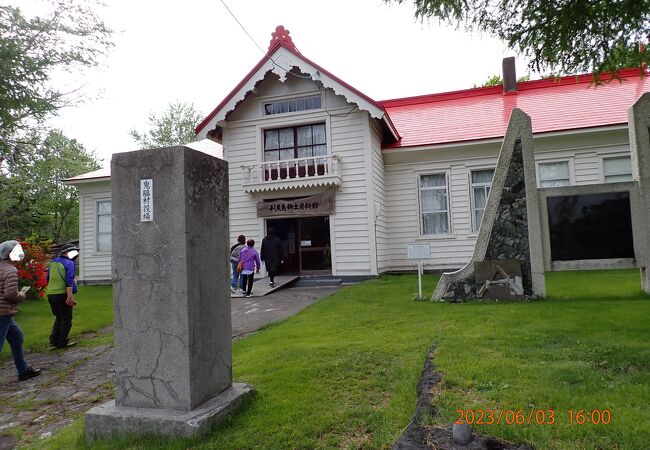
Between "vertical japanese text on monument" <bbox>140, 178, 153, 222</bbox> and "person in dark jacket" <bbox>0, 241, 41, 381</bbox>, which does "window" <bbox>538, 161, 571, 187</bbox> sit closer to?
"vertical japanese text on monument" <bbox>140, 178, 153, 222</bbox>

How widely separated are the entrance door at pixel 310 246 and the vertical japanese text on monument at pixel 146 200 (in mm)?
11946

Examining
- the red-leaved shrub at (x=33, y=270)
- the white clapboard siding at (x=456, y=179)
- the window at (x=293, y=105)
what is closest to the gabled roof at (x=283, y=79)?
the window at (x=293, y=105)

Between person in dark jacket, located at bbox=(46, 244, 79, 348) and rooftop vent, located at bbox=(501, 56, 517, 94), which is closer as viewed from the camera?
person in dark jacket, located at bbox=(46, 244, 79, 348)

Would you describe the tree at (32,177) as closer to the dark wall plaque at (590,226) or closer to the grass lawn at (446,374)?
the grass lawn at (446,374)

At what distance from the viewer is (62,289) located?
811cm

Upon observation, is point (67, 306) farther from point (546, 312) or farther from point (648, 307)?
point (648, 307)

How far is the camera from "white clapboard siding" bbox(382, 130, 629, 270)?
14.6 meters

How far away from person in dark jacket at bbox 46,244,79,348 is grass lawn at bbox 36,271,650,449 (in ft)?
11.7

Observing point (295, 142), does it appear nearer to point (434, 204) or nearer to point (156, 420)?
point (434, 204)

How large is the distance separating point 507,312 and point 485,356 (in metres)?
2.94

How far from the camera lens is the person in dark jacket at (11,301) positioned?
6.31 meters

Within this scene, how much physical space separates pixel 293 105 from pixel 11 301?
11.4 m

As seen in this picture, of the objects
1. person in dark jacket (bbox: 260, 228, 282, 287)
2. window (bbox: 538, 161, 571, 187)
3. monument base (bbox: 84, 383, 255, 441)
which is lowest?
monument base (bbox: 84, 383, 255, 441)

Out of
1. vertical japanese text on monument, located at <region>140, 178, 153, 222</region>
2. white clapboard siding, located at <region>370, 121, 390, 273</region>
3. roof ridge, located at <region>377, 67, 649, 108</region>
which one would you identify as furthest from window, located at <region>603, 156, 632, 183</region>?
vertical japanese text on monument, located at <region>140, 178, 153, 222</region>
